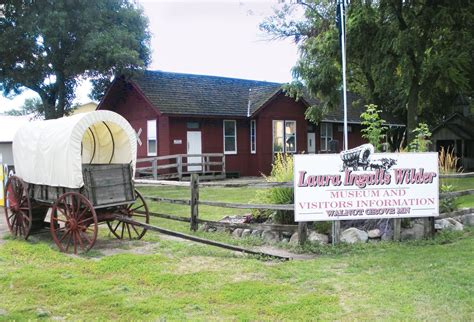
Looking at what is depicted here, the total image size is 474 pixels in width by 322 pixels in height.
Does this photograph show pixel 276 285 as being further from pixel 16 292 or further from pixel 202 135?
pixel 202 135

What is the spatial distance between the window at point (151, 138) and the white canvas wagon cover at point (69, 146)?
523 inches

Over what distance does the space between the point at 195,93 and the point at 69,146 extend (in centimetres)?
1688

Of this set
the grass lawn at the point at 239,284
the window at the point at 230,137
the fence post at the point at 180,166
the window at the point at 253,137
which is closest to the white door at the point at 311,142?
the window at the point at 253,137

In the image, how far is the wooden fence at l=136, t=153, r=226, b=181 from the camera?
73.4ft

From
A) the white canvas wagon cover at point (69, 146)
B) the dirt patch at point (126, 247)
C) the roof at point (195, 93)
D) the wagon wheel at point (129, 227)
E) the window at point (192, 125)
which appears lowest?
the dirt patch at point (126, 247)

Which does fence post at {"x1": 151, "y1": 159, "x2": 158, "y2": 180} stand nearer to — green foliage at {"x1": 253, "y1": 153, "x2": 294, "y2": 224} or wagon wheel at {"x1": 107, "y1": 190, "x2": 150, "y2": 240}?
wagon wheel at {"x1": 107, "y1": 190, "x2": 150, "y2": 240}

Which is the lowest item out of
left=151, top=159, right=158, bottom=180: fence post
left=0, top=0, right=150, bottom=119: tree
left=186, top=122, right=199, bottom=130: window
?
left=151, top=159, right=158, bottom=180: fence post

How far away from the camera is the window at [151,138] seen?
24.3 m

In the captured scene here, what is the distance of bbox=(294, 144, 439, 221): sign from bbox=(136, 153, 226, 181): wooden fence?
1417 centimetres

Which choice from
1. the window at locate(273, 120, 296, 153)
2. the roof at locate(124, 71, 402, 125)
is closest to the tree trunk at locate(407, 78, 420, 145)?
the roof at locate(124, 71, 402, 125)

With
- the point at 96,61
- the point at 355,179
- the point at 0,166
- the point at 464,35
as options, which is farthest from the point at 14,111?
the point at 355,179

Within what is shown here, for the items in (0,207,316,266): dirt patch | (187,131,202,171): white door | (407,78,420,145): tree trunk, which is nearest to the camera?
(0,207,316,266): dirt patch

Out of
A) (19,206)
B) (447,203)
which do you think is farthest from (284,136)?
(19,206)

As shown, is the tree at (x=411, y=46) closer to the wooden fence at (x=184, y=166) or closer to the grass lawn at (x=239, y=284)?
the wooden fence at (x=184, y=166)
